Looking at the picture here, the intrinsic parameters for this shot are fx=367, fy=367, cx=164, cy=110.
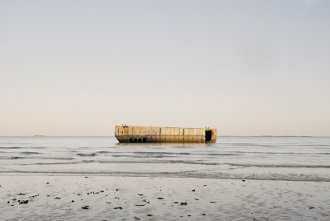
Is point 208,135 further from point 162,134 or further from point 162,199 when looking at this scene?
point 162,199

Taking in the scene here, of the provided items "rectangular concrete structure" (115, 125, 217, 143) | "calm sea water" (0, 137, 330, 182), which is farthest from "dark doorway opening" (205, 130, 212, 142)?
"calm sea water" (0, 137, 330, 182)

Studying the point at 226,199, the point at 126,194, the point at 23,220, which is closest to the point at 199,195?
the point at 226,199

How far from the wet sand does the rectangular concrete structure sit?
2441 inches

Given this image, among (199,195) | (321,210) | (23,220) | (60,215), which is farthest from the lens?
(199,195)

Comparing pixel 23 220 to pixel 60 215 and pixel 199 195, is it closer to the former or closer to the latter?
pixel 60 215

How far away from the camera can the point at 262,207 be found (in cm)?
1070

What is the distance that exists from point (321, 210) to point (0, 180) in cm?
1391

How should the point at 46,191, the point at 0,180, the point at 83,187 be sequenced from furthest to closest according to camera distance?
the point at 0,180
the point at 83,187
the point at 46,191

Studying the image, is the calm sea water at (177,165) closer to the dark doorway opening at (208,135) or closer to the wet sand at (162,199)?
the wet sand at (162,199)

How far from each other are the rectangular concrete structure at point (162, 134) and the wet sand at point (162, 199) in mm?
62004

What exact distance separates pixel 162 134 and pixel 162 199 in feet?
231

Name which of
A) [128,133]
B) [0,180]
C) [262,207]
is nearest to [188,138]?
[128,133]

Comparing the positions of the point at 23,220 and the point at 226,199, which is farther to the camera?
the point at 226,199

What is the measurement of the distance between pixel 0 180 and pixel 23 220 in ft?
30.7
